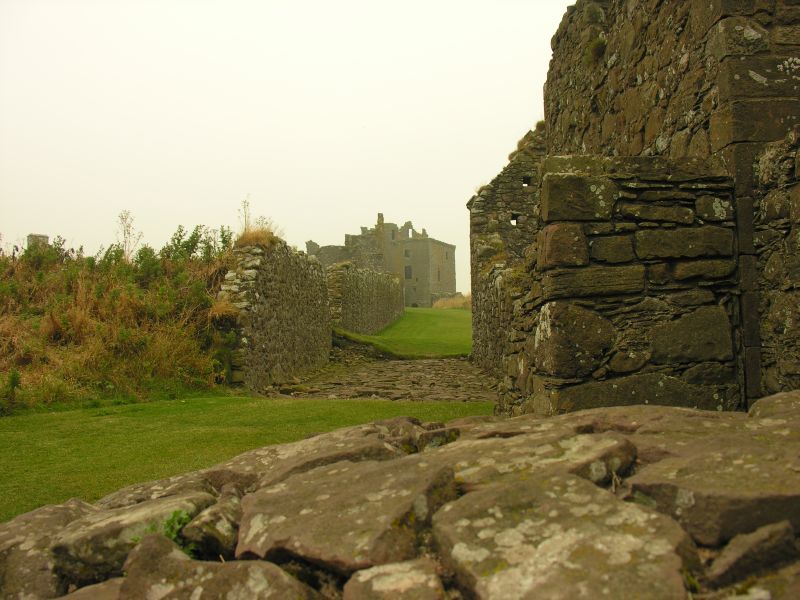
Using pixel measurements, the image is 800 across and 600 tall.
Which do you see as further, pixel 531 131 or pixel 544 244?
pixel 531 131

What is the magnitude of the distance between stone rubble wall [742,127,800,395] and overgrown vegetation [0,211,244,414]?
7.82m

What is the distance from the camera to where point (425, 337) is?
78.7 ft

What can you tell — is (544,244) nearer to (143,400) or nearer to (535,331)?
(535,331)

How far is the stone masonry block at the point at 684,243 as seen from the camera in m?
4.62

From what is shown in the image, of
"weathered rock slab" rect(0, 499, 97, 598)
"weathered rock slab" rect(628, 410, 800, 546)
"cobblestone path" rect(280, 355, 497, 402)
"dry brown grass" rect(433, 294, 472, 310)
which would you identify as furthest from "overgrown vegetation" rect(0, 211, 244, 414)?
"dry brown grass" rect(433, 294, 472, 310)

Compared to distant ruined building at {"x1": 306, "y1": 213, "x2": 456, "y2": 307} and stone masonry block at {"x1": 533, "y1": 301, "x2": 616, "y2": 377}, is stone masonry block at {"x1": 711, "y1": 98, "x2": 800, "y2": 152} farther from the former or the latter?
→ distant ruined building at {"x1": 306, "y1": 213, "x2": 456, "y2": 307}

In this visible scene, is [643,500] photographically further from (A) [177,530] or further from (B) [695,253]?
(B) [695,253]

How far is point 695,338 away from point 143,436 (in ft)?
17.5

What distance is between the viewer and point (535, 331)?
5.12m

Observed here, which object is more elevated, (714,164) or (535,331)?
(714,164)

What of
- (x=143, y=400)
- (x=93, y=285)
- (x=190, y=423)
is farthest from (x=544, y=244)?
(x=93, y=285)

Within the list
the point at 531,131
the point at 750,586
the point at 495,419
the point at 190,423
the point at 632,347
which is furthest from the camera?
the point at 531,131

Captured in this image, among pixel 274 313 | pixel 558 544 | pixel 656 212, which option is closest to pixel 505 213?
pixel 274 313

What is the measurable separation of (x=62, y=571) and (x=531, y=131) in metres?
17.3
